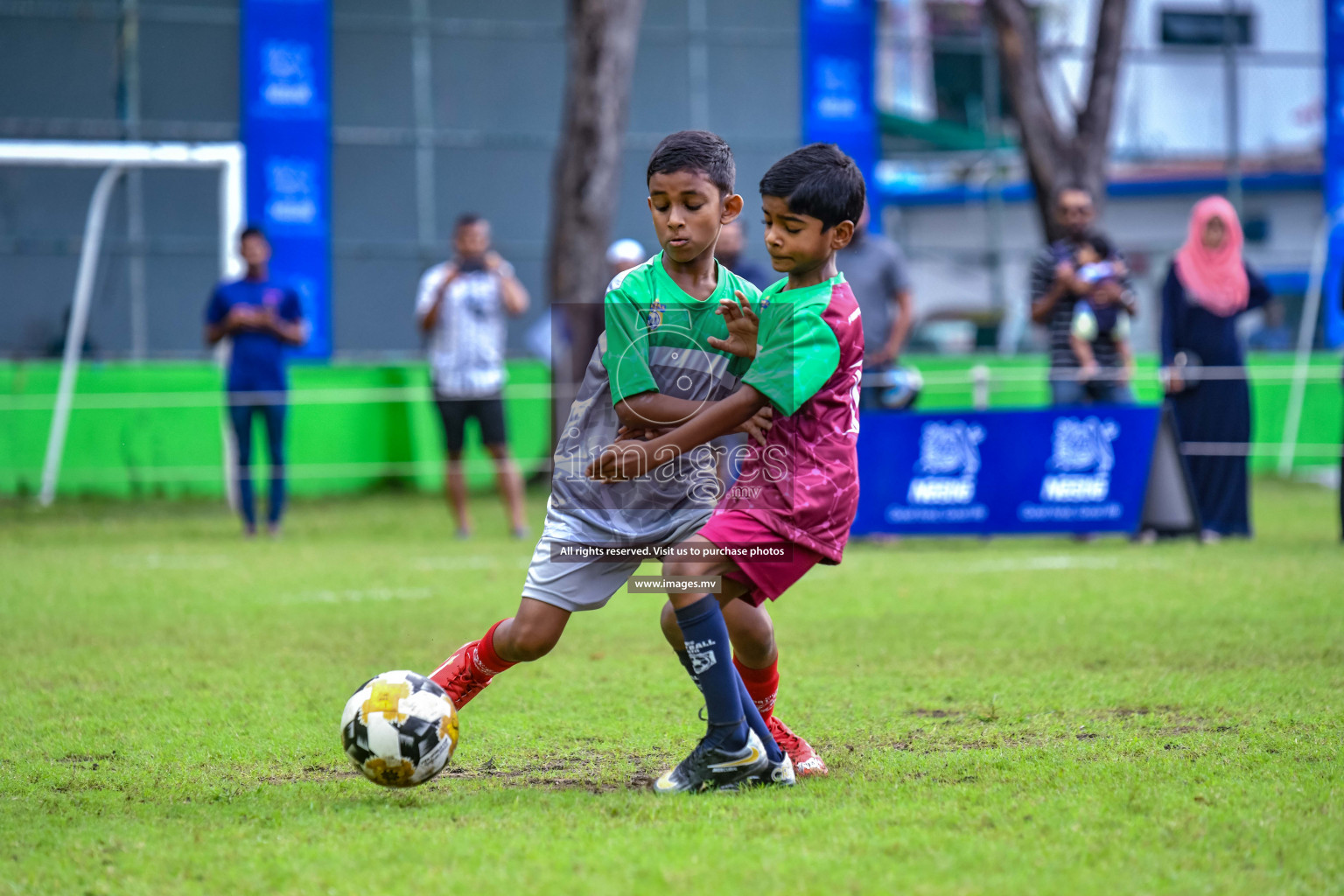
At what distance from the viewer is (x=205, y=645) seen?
6168mm

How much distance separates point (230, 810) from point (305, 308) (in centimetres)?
1256

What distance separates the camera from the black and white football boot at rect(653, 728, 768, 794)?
11.9 ft

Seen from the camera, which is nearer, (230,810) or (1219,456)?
(230,810)

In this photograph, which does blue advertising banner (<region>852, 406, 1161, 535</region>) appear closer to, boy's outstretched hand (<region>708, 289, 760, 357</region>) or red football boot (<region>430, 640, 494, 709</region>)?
red football boot (<region>430, 640, 494, 709</region>)

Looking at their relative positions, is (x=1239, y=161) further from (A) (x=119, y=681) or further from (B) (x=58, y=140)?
(A) (x=119, y=681)

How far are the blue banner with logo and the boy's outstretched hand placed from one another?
12704 mm

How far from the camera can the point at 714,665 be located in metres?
3.59

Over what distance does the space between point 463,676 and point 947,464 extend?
6255mm

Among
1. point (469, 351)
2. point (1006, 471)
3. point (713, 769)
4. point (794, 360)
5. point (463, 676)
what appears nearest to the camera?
point (794, 360)

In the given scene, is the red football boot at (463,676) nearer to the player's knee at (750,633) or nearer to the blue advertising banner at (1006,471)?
the player's knee at (750,633)

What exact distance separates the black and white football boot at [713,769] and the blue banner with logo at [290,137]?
12747mm

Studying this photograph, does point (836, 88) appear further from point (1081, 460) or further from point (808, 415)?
point (808, 415)

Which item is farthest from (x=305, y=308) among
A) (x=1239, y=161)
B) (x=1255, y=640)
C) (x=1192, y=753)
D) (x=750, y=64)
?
(x=1239, y=161)

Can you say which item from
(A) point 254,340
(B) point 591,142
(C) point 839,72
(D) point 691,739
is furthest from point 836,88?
(D) point 691,739
